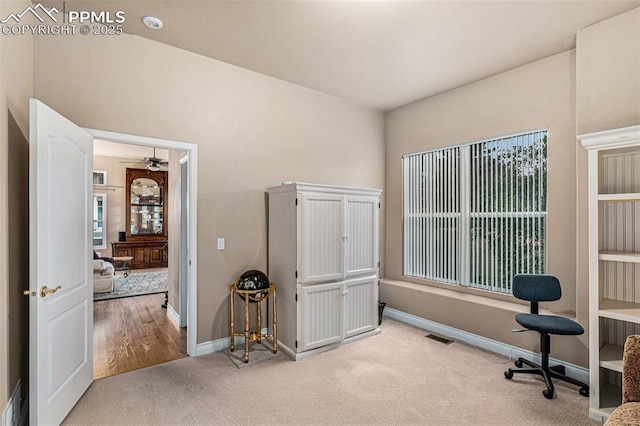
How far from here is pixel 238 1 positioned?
7.98 ft

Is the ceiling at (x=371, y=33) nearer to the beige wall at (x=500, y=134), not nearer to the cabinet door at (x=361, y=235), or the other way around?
the beige wall at (x=500, y=134)

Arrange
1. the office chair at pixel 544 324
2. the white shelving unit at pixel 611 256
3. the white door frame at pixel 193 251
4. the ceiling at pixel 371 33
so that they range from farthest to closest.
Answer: the white door frame at pixel 193 251
the office chair at pixel 544 324
the ceiling at pixel 371 33
the white shelving unit at pixel 611 256

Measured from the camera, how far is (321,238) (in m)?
3.45

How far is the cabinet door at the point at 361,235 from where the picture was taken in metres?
3.69

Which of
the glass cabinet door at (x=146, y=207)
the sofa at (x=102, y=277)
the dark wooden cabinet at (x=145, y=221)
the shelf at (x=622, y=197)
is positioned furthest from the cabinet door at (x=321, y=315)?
the glass cabinet door at (x=146, y=207)

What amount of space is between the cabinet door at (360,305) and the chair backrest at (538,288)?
5.02 ft

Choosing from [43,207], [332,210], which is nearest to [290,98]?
[332,210]

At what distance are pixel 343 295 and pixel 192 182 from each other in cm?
202

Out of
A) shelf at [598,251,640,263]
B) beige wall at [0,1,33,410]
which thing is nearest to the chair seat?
shelf at [598,251,640,263]

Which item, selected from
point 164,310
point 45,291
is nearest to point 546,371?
point 45,291

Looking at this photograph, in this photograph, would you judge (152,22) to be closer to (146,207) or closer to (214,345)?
(214,345)

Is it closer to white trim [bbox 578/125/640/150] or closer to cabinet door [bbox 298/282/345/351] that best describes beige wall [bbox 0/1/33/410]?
cabinet door [bbox 298/282/345/351]

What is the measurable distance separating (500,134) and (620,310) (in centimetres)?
208

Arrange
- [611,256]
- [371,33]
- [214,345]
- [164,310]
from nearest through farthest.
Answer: [611,256] → [371,33] → [214,345] → [164,310]
